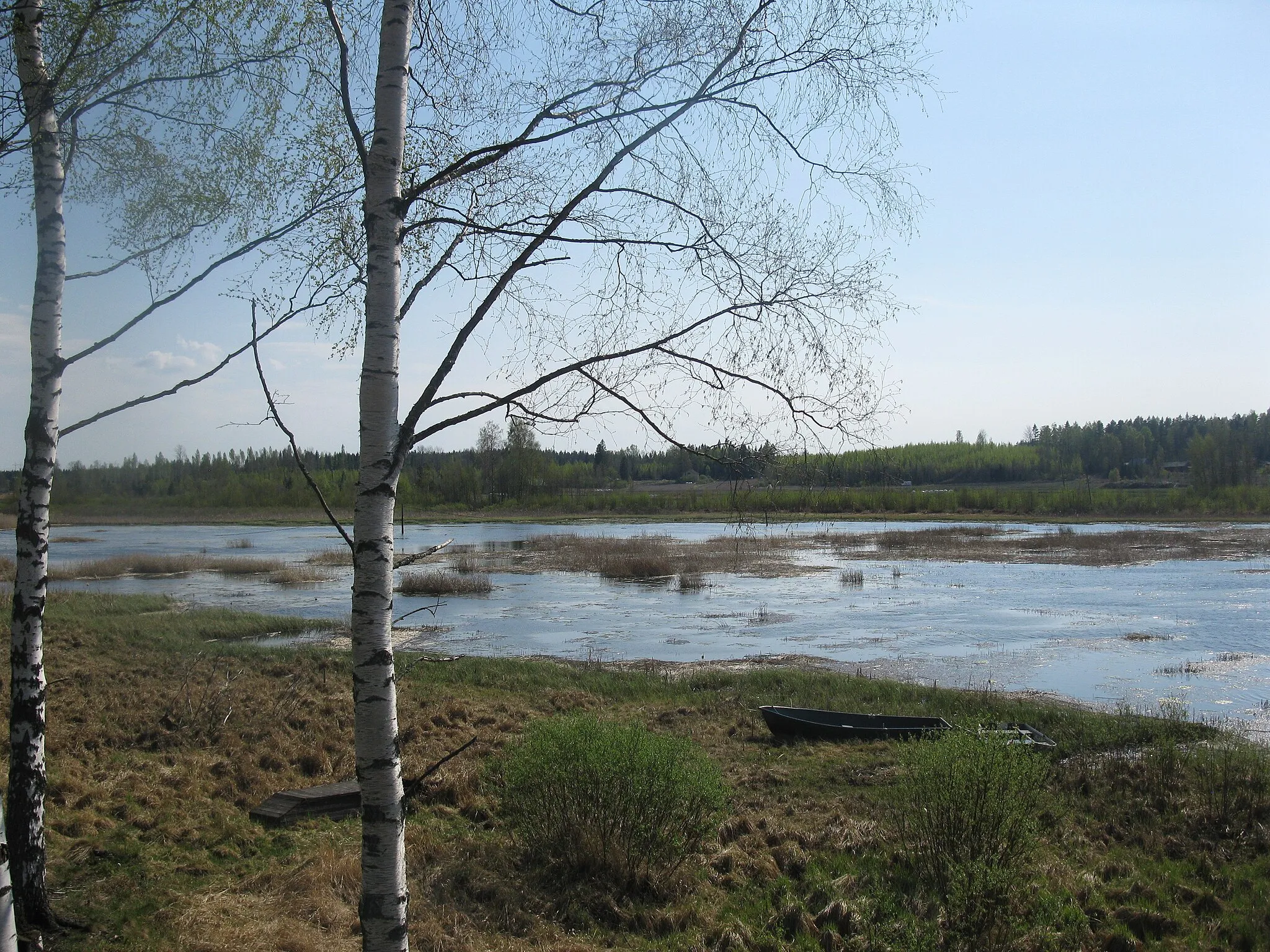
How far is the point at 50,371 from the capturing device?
174 inches

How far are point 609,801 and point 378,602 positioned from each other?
4.32 metres

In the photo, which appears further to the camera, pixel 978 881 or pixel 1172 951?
pixel 1172 951

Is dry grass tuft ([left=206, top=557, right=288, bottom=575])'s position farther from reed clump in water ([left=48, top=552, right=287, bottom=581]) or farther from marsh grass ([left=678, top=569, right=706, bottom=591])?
marsh grass ([left=678, top=569, right=706, bottom=591])

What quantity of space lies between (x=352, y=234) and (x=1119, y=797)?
378 inches

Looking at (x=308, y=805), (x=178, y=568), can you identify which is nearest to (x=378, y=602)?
(x=308, y=805)

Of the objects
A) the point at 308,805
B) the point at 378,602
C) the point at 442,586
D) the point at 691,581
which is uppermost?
the point at 378,602

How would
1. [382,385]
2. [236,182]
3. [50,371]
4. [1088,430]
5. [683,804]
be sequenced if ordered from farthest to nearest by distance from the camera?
[1088,430] → [683,804] → [236,182] → [50,371] → [382,385]

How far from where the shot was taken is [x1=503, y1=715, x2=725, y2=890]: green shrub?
22.6 ft

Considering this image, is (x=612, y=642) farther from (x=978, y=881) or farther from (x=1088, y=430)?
(x=1088, y=430)

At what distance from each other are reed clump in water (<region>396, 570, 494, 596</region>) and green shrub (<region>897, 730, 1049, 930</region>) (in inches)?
1014

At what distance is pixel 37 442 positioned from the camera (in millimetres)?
4402

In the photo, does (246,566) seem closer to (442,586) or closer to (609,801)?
(442,586)

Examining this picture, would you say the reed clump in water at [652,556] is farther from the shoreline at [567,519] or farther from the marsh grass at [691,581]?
the shoreline at [567,519]

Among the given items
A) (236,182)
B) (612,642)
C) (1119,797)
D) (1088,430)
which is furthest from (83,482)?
(1088,430)
